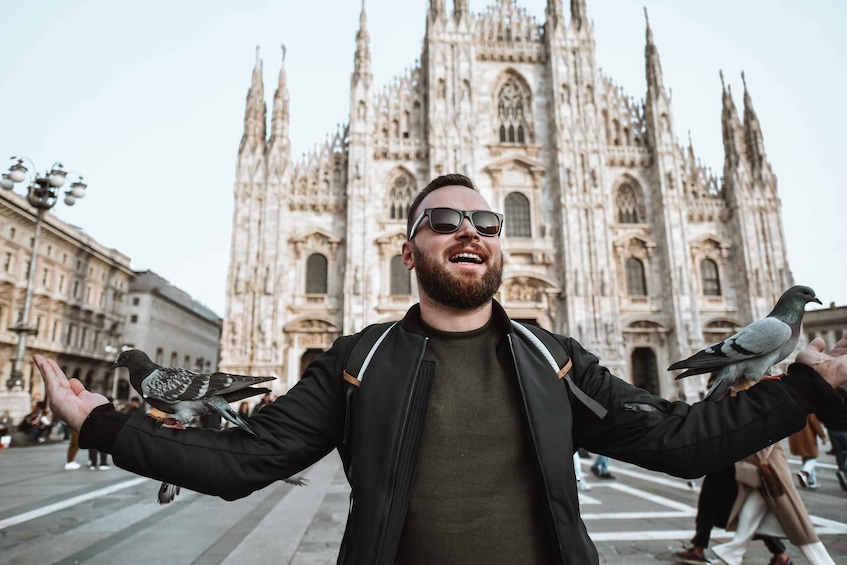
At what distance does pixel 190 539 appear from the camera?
4859mm

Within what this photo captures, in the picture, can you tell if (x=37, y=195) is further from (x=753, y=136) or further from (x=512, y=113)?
(x=753, y=136)

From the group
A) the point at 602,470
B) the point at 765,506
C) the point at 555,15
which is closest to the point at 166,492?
the point at 765,506

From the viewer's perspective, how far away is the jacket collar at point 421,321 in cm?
171

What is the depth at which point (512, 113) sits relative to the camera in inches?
961

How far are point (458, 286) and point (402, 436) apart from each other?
1.58ft

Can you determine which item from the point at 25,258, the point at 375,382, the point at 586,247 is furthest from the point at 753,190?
the point at 25,258

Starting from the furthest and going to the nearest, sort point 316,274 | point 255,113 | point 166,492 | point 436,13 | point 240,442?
point 436,13 → point 255,113 → point 316,274 → point 166,492 → point 240,442

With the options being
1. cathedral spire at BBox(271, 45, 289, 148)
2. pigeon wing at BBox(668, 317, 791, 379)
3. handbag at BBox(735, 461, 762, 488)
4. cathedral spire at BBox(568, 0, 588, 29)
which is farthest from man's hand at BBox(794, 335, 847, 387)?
cathedral spire at BBox(568, 0, 588, 29)

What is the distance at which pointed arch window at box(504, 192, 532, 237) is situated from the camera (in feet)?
76.3

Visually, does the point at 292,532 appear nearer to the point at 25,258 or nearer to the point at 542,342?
the point at 542,342

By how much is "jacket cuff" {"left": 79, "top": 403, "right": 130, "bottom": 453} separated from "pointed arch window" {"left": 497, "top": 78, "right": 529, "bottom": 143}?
24.0 meters

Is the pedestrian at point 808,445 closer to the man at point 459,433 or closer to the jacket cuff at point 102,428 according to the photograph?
the man at point 459,433

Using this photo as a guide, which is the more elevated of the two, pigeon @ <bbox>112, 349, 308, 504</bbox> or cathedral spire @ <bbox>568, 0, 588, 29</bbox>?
cathedral spire @ <bbox>568, 0, 588, 29</bbox>

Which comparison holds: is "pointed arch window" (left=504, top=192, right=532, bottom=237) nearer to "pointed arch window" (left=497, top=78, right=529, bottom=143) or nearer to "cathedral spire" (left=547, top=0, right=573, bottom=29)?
"pointed arch window" (left=497, top=78, right=529, bottom=143)
